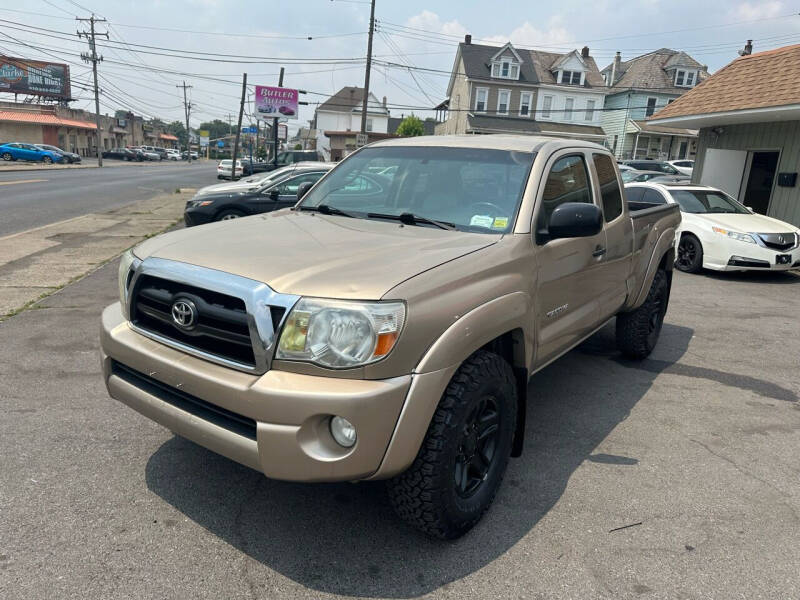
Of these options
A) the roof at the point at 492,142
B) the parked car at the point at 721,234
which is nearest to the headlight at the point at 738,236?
the parked car at the point at 721,234

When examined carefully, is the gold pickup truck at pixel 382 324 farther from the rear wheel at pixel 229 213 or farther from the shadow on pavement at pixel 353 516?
the rear wheel at pixel 229 213

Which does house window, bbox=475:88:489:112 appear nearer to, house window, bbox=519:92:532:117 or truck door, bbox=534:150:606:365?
house window, bbox=519:92:532:117

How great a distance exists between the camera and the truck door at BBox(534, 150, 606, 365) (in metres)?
3.33

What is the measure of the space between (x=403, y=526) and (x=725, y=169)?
1481cm

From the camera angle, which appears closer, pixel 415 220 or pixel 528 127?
pixel 415 220

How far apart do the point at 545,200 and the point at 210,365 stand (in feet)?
6.82

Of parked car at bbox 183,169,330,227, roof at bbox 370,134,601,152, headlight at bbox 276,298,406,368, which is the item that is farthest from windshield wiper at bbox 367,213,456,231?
parked car at bbox 183,169,330,227

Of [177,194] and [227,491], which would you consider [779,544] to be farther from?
[177,194]

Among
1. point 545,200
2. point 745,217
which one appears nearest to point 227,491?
point 545,200

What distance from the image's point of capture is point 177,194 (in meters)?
23.1

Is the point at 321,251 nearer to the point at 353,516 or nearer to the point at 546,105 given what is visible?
the point at 353,516

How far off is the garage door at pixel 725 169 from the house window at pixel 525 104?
3330cm

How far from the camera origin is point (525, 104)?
46.7m

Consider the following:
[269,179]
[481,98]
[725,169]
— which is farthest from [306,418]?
[481,98]
